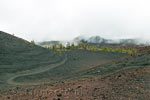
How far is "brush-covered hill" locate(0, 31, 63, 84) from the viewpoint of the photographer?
28.6m

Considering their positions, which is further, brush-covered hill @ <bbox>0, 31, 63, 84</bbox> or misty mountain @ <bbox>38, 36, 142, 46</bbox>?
misty mountain @ <bbox>38, 36, 142, 46</bbox>

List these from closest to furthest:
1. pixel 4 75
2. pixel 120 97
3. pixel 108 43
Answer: pixel 120 97
pixel 4 75
pixel 108 43

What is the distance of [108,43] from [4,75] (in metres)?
165

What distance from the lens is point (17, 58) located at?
3350cm

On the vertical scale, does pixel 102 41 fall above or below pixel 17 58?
above

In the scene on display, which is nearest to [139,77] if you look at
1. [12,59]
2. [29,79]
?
[29,79]

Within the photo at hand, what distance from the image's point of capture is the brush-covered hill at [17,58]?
93.7ft

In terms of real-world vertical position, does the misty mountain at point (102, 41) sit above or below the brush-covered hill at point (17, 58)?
above

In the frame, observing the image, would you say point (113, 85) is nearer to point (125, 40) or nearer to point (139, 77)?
point (139, 77)

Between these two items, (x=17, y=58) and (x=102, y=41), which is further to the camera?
(x=102, y=41)

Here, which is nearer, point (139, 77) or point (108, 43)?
point (139, 77)

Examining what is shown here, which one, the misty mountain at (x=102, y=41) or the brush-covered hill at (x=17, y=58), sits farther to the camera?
the misty mountain at (x=102, y=41)

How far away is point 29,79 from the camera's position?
23.3 meters

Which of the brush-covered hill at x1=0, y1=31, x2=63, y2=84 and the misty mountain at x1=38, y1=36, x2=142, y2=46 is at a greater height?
the misty mountain at x1=38, y1=36, x2=142, y2=46
